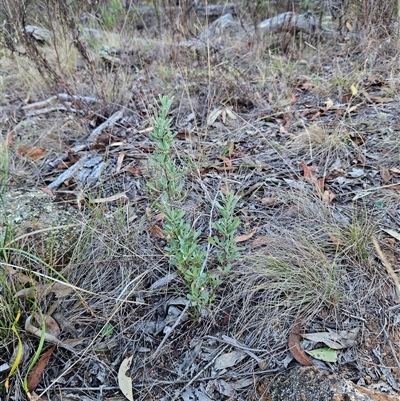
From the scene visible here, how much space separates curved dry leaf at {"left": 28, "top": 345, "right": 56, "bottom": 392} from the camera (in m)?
1.29

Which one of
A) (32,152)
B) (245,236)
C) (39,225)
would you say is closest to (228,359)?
(245,236)

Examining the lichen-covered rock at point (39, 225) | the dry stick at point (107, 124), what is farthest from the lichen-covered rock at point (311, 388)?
the dry stick at point (107, 124)

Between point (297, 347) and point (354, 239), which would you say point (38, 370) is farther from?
point (354, 239)

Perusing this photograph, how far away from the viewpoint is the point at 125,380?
130 cm

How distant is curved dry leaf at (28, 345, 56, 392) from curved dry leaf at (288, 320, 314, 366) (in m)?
0.81

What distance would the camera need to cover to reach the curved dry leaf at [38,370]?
1286mm

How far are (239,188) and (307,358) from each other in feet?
3.05

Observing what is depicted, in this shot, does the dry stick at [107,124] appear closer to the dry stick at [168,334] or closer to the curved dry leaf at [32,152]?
the curved dry leaf at [32,152]

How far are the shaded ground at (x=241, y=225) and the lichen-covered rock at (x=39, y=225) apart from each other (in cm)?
6

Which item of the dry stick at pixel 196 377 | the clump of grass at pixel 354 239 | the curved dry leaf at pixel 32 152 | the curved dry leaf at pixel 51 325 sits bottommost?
the dry stick at pixel 196 377

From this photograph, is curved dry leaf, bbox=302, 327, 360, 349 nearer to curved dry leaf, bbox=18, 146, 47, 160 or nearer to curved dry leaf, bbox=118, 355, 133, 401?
curved dry leaf, bbox=118, 355, 133, 401

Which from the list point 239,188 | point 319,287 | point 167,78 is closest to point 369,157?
point 239,188

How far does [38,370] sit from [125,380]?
0.96ft

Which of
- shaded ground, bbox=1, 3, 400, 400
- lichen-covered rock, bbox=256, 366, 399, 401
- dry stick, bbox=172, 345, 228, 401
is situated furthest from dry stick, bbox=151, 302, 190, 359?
lichen-covered rock, bbox=256, 366, 399, 401
